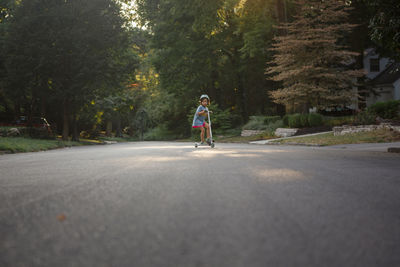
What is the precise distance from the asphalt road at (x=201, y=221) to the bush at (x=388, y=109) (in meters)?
14.7

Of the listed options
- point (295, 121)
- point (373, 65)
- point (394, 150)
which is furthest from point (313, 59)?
point (373, 65)

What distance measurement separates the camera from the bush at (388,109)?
18.3m

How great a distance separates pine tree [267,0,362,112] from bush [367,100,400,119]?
2413 millimetres

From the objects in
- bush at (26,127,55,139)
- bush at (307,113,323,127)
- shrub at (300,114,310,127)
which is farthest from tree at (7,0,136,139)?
bush at (307,113,323,127)

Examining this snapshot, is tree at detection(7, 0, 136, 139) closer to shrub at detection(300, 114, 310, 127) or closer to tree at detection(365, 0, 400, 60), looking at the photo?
shrub at detection(300, 114, 310, 127)

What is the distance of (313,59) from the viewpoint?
71.7ft

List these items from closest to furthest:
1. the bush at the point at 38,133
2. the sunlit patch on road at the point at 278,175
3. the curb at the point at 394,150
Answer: the sunlit patch on road at the point at 278,175
the curb at the point at 394,150
the bush at the point at 38,133

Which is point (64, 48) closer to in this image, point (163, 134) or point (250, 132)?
point (250, 132)

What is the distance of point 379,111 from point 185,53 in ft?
54.3

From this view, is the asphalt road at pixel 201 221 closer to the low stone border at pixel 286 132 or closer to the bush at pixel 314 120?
the low stone border at pixel 286 132

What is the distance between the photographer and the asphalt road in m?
2.16

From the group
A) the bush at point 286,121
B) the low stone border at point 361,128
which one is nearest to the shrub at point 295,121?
the bush at point 286,121

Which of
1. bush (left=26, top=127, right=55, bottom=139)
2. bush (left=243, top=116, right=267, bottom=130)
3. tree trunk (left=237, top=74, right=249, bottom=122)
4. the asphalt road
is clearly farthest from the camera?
tree trunk (left=237, top=74, right=249, bottom=122)

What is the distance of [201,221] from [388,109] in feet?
60.1
